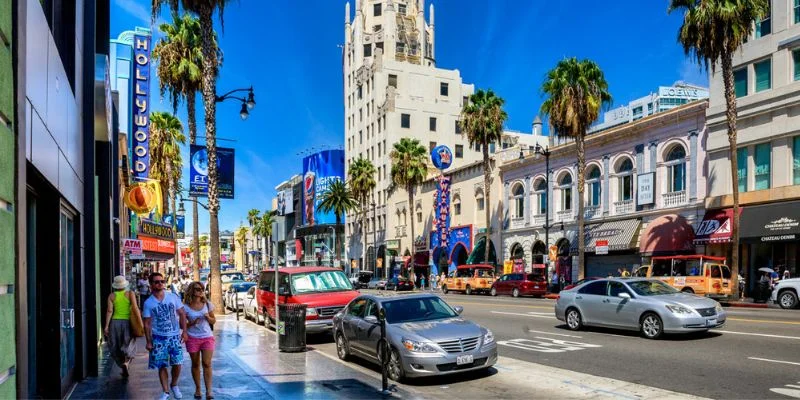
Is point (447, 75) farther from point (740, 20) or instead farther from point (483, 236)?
point (740, 20)

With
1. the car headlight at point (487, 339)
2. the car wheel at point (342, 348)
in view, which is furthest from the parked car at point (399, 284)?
the car headlight at point (487, 339)

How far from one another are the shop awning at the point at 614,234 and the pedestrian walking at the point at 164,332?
31150 mm

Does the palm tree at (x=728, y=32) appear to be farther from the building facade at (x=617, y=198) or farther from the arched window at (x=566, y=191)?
the arched window at (x=566, y=191)

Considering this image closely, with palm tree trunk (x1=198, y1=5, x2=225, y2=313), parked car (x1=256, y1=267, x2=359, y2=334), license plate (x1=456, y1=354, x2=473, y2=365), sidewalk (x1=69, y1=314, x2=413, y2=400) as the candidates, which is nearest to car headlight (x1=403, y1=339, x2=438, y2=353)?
license plate (x1=456, y1=354, x2=473, y2=365)

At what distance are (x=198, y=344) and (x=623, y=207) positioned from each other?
33462 mm

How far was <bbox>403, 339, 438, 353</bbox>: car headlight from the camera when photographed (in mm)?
9906

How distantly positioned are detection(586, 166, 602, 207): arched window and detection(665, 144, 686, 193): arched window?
567 cm

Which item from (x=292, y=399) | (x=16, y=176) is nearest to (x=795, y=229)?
(x=292, y=399)

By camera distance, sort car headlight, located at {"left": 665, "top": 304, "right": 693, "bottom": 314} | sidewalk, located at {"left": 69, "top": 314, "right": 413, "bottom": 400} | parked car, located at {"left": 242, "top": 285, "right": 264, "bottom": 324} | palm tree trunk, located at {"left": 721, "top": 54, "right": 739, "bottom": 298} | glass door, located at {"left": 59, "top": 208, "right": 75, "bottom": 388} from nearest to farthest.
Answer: glass door, located at {"left": 59, "top": 208, "right": 75, "bottom": 388} → sidewalk, located at {"left": 69, "top": 314, "right": 413, "bottom": 400} → car headlight, located at {"left": 665, "top": 304, "right": 693, "bottom": 314} → parked car, located at {"left": 242, "top": 285, "right": 264, "bottom": 324} → palm tree trunk, located at {"left": 721, "top": 54, "right": 739, "bottom": 298}

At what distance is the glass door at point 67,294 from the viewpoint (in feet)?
27.5

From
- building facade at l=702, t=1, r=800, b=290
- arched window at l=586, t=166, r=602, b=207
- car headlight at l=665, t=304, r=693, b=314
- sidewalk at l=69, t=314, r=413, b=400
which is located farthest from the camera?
arched window at l=586, t=166, r=602, b=207

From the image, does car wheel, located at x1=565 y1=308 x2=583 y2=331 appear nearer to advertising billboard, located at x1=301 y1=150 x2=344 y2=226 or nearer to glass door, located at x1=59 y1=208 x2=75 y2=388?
glass door, located at x1=59 y1=208 x2=75 y2=388

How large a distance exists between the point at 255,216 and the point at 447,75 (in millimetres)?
67264

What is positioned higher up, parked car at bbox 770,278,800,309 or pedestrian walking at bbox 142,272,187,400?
pedestrian walking at bbox 142,272,187,400
